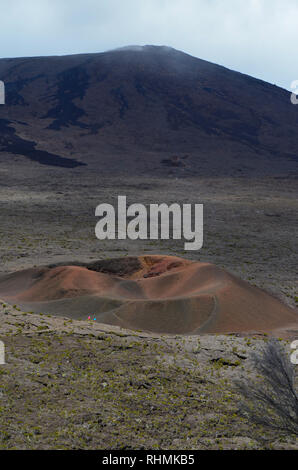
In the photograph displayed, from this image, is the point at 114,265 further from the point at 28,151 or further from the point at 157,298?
the point at 28,151

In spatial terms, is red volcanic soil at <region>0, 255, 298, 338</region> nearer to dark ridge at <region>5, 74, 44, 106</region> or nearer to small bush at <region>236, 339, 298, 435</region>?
small bush at <region>236, 339, 298, 435</region>

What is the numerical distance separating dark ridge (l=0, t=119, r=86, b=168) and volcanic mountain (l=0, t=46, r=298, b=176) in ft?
0.34

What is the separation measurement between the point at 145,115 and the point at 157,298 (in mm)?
53578

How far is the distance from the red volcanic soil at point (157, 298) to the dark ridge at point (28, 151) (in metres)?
29.5

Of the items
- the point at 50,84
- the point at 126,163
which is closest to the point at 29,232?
the point at 126,163

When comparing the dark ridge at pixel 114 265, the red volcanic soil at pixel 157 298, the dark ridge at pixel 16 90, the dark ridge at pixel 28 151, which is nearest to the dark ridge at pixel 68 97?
the dark ridge at pixel 16 90

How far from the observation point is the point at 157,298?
11.2 meters

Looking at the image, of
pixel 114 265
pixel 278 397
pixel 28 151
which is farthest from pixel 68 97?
pixel 278 397

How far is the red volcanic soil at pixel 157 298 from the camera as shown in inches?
390

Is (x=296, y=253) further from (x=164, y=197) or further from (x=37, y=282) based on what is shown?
(x=164, y=197)

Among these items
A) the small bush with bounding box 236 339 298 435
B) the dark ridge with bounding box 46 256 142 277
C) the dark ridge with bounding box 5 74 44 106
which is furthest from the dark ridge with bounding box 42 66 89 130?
the small bush with bounding box 236 339 298 435

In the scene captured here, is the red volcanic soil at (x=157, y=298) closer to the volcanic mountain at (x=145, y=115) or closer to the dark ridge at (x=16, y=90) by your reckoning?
the volcanic mountain at (x=145, y=115)
